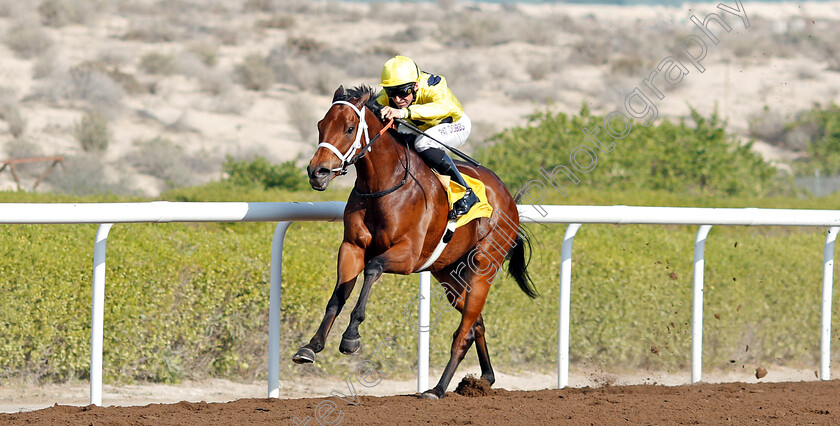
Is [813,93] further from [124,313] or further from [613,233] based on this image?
[124,313]

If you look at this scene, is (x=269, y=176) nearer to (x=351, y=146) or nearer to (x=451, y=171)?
(x=451, y=171)

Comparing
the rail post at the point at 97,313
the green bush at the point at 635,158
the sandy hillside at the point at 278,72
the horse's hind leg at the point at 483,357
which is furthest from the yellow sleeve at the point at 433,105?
the sandy hillside at the point at 278,72

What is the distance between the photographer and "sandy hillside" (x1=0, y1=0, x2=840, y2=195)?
1734 cm

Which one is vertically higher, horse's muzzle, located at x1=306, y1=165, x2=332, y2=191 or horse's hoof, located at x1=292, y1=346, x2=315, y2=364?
horse's muzzle, located at x1=306, y1=165, x2=332, y2=191

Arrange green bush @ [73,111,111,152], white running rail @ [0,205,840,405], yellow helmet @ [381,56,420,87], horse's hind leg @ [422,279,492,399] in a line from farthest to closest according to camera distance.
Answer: green bush @ [73,111,111,152] < horse's hind leg @ [422,279,492,399] < yellow helmet @ [381,56,420,87] < white running rail @ [0,205,840,405]

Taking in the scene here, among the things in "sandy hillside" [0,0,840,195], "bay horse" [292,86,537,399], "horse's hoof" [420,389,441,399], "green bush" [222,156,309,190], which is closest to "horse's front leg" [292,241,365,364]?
"bay horse" [292,86,537,399]

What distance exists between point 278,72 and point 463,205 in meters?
19.9

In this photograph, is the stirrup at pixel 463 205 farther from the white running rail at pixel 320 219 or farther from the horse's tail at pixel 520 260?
the horse's tail at pixel 520 260

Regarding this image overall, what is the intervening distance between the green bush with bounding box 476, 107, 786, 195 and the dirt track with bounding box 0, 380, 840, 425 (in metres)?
7.48

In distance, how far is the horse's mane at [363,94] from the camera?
3904 millimetres

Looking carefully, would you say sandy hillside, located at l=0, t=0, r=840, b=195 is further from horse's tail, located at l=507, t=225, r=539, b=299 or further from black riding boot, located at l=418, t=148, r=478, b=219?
black riding boot, located at l=418, t=148, r=478, b=219

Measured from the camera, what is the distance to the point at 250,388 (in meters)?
5.38

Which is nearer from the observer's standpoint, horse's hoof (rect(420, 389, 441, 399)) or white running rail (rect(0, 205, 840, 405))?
white running rail (rect(0, 205, 840, 405))

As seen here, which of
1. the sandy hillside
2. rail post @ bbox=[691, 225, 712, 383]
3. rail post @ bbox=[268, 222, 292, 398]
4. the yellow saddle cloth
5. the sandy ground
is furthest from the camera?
the sandy hillside
